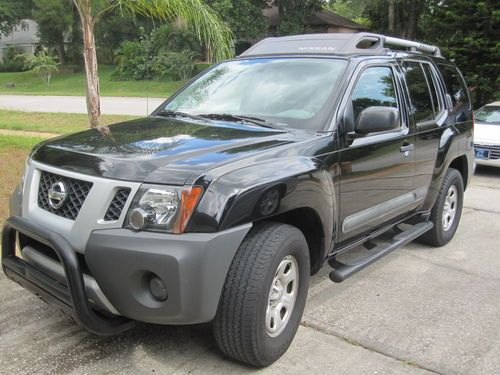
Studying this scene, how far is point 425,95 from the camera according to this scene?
505cm

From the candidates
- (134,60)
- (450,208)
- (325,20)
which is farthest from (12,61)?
(450,208)

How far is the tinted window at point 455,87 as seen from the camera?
221 inches

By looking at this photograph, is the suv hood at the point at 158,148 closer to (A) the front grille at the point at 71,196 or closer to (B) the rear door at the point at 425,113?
(A) the front grille at the point at 71,196

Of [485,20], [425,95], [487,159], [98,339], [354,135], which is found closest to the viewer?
[98,339]

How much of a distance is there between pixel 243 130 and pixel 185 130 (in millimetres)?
392

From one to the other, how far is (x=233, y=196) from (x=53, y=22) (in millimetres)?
41247

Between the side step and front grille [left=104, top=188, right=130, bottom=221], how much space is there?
1.62 meters

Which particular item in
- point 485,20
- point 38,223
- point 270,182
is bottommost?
point 38,223

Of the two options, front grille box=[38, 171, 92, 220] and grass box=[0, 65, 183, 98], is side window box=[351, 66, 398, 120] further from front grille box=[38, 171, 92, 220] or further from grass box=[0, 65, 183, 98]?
grass box=[0, 65, 183, 98]

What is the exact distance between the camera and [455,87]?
5.81 metres

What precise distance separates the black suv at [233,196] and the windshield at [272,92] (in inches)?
0.5

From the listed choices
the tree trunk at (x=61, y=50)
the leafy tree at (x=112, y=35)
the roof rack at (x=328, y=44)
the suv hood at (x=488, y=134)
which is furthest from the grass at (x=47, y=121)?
the tree trunk at (x=61, y=50)

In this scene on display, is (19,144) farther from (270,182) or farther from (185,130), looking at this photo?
(270,182)

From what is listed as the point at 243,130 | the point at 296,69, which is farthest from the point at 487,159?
the point at 243,130
